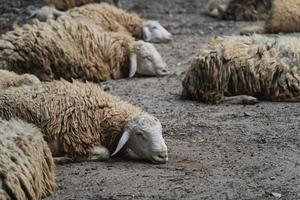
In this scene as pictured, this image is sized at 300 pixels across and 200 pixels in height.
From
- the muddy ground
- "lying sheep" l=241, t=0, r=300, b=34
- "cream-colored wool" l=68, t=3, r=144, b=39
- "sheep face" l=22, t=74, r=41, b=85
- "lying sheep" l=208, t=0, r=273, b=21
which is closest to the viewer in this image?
the muddy ground

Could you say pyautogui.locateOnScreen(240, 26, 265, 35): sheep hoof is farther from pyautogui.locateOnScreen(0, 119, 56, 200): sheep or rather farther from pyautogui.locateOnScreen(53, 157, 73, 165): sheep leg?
pyautogui.locateOnScreen(0, 119, 56, 200): sheep

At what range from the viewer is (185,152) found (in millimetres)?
7746

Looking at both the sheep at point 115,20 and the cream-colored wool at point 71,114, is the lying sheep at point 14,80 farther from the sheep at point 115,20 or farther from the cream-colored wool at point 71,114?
the sheep at point 115,20

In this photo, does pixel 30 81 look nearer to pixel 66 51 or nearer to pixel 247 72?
pixel 66 51

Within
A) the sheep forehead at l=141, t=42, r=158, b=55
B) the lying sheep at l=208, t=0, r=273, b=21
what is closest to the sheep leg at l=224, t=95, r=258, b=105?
the sheep forehead at l=141, t=42, r=158, b=55

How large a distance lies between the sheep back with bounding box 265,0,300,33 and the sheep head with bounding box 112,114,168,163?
5872mm

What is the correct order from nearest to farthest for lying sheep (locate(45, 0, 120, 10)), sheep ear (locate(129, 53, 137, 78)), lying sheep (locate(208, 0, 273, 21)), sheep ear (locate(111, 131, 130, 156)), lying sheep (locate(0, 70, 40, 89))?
1. sheep ear (locate(111, 131, 130, 156))
2. lying sheep (locate(0, 70, 40, 89))
3. sheep ear (locate(129, 53, 137, 78))
4. lying sheep (locate(45, 0, 120, 10))
5. lying sheep (locate(208, 0, 273, 21))

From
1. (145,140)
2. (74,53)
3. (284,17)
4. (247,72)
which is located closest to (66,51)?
(74,53)

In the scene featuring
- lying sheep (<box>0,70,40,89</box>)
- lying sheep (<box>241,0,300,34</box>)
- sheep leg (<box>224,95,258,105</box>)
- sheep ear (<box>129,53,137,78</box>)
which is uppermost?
lying sheep (<box>241,0,300,34</box>)

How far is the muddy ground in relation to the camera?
6625 millimetres

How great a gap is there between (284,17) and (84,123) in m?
6.18

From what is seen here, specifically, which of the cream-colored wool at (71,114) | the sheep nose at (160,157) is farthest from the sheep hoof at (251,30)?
the sheep nose at (160,157)

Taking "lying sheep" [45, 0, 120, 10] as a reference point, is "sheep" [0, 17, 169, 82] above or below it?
below

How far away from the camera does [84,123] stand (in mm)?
7695
